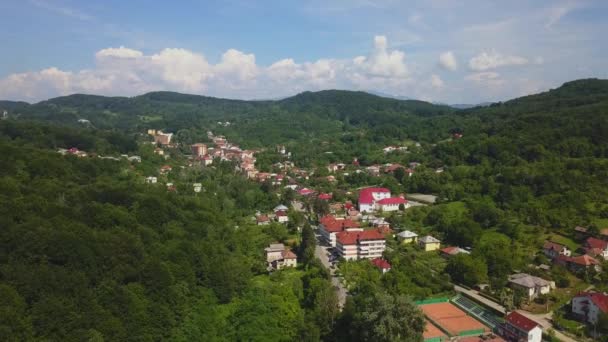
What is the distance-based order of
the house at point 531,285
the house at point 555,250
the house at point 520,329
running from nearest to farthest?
the house at point 520,329
the house at point 531,285
the house at point 555,250

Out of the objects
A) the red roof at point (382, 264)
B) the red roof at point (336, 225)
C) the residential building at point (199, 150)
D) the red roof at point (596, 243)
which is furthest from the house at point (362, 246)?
the residential building at point (199, 150)

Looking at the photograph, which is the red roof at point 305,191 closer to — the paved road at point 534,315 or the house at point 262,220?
the house at point 262,220

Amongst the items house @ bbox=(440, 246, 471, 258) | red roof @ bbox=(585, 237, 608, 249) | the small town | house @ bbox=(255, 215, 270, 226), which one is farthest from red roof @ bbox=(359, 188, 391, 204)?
red roof @ bbox=(585, 237, 608, 249)

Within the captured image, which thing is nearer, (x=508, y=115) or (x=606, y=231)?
(x=606, y=231)

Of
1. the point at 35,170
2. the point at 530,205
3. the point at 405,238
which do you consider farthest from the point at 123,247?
the point at 530,205

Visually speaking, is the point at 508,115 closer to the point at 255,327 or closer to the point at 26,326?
the point at 255,327

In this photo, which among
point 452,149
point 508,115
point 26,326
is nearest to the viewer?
point 26,326
